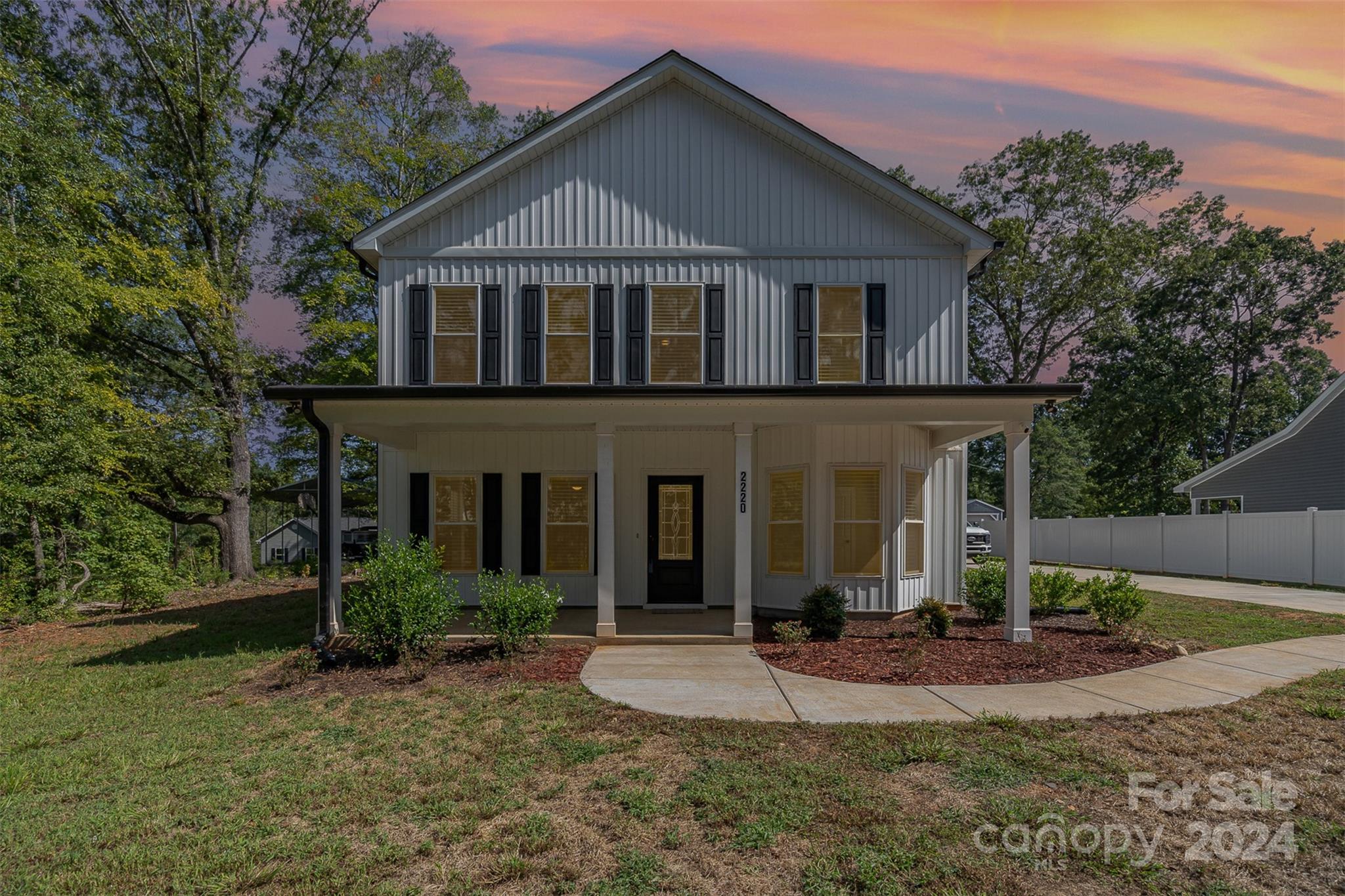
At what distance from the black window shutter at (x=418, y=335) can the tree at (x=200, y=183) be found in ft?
30.9

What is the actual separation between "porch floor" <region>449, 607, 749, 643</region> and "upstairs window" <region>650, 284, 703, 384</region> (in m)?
3.72

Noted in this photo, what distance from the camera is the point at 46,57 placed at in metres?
17.6

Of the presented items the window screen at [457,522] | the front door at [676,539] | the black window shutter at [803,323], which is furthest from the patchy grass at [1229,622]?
the window screen at [457,522]

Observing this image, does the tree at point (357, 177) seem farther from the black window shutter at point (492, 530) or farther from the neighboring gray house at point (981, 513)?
the neighboring gray house at point (981, 513)

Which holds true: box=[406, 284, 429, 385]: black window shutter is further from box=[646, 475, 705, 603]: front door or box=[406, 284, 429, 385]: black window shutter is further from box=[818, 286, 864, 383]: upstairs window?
box=[818, 286, 864, 383]: upstairs window

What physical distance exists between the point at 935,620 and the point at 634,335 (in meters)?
6.09

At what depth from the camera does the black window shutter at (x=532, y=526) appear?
12422 millimetres

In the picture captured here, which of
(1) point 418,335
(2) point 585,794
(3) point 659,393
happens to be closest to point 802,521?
(3) point 659,393

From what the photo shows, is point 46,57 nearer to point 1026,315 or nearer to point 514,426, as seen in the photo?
point 514,426

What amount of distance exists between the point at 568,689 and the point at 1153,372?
33991 millimetres

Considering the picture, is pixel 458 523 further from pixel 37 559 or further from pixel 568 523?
pixel 37 559

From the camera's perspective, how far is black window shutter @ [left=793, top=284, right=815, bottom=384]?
11391 millimetres

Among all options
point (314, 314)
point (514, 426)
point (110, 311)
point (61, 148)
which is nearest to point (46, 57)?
point (61, 148)

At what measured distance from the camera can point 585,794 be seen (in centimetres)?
466
